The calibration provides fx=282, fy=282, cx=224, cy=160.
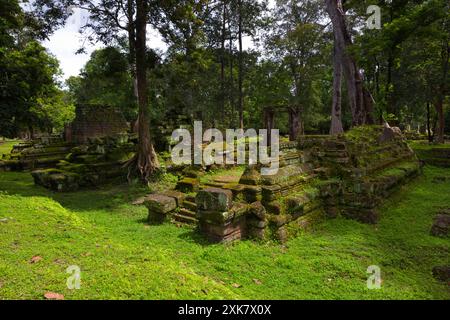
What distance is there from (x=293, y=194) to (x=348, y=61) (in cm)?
1035

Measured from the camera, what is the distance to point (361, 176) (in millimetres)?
7543

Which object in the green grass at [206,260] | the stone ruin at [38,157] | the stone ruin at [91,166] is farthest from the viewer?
the stone ruin at [38,157]

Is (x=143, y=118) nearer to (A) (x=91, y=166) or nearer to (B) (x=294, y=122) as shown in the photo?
(A) (x=91, y=166)

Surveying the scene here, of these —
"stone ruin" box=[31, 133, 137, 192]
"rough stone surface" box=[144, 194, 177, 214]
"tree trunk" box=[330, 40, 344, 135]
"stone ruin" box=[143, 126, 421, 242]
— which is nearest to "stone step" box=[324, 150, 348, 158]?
"stone ruin" box=[143, 126, 421, 242]

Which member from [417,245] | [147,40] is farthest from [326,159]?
[147,40]

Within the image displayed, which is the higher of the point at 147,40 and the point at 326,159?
the point at 147,40

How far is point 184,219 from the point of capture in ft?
22.5

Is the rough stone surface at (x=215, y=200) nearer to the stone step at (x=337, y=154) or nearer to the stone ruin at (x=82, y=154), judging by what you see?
the stone step at (x=337, y=154)

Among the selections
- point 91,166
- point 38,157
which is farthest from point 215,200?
point 38,157

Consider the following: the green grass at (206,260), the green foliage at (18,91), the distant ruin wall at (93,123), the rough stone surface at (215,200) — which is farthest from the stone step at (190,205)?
the distant ruin wall at (93,123)

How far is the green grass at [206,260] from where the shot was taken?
→ 329cm
